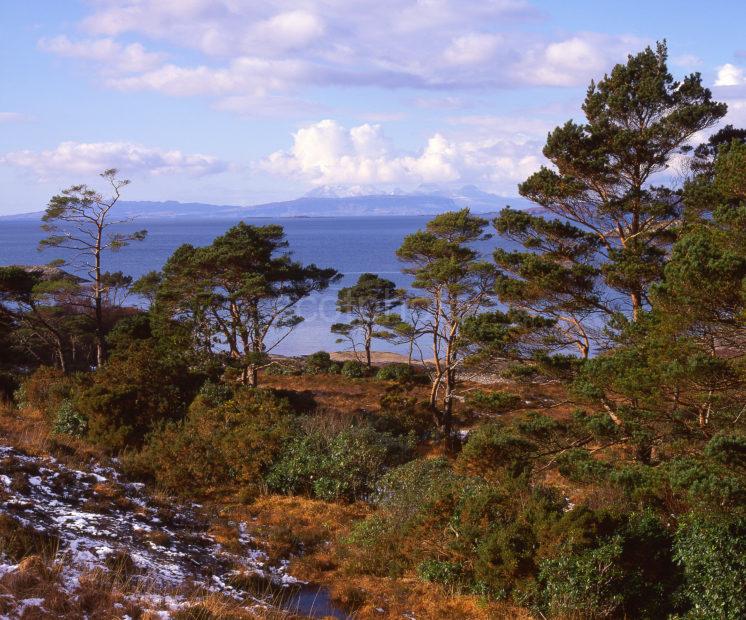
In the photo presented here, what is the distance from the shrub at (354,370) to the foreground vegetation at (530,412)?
308 inches

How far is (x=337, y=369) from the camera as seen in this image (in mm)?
38156

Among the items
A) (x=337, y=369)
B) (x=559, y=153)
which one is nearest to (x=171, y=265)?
(x=337, y=369)

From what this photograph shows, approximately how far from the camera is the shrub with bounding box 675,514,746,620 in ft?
26.9

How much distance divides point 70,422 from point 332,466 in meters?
8.73

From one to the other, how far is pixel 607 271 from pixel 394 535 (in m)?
7.63

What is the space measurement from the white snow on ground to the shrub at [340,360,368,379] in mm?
21769

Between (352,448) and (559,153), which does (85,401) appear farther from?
(559,153)

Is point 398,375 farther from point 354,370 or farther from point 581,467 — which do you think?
point 581,467

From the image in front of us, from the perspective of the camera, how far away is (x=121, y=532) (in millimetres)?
10812

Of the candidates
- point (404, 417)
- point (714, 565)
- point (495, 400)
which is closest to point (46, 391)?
point (404, 417)

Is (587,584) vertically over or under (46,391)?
under

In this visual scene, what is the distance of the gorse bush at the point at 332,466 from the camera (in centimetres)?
1599

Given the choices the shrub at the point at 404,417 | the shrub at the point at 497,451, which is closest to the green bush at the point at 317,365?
the shrub at the point at 404,417

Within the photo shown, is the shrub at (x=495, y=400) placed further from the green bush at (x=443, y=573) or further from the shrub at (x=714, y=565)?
the shrub at (x=714, y=565)
